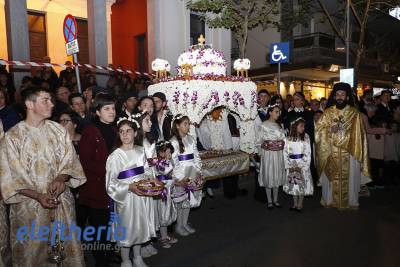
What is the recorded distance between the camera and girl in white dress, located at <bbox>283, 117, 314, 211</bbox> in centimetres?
646

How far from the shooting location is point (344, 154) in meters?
6.84

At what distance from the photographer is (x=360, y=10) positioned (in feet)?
58.5

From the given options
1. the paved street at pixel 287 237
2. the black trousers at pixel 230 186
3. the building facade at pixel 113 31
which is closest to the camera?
the paved street at pixel 287 237

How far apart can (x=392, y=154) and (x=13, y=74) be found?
10104 mm

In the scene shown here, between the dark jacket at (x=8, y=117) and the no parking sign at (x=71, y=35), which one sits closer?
the dark jacket at (x=8, y=117)

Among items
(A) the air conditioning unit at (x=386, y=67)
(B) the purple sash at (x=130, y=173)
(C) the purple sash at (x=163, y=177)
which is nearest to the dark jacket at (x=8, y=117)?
(B) the purple sash at (x=130, y=173)

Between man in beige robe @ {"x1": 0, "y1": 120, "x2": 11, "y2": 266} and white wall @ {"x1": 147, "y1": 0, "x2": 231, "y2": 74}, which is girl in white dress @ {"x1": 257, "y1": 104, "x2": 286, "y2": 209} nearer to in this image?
man in beige robe @ {"x1": 0, "y1": 120, "x2": 11, "y2": 266}

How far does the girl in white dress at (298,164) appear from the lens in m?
6.46

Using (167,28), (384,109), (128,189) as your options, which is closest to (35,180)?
(128,189)

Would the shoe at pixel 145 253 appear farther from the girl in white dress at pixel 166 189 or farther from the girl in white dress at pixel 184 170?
the girl in white dress at pixel 184 170

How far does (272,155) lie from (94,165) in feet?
12.1

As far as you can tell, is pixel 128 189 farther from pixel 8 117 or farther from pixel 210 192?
pixel 210 192

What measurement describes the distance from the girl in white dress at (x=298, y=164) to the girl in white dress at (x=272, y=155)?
0.13 m

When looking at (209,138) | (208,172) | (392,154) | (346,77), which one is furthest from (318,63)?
(208,172)
